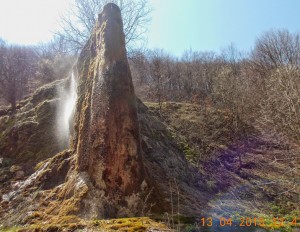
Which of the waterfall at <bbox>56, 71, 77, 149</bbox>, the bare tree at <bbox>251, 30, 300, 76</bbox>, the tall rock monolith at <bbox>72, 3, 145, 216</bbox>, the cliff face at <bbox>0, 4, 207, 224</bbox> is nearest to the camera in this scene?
the cliff face at <bbox>0, 4, 207, 224</bbox>

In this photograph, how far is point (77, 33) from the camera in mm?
26750

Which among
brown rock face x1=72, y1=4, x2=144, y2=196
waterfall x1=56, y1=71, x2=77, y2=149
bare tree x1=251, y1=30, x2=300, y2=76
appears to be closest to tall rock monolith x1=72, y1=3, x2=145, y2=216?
brown rock face x1=72, y1=4, x2=144, y2=196

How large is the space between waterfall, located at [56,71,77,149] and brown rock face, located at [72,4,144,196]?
2533mm

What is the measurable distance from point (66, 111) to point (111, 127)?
18.8 feet

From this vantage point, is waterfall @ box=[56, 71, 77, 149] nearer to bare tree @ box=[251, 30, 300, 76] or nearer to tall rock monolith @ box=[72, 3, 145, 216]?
tall rock monolith @ box=[72, 3, 145, 216]

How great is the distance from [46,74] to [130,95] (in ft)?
71.5

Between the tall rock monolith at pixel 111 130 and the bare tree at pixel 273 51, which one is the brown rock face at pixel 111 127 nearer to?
the tall rock monolith at pixel 111 130

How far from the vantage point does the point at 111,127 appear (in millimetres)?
7285

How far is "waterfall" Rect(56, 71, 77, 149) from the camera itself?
11273mm

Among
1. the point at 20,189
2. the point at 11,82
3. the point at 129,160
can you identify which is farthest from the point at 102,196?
the point at 11,82

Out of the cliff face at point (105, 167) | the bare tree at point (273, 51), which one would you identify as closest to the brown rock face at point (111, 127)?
the cliff face at point (105, 167)

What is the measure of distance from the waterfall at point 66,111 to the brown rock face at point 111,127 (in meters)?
2.53

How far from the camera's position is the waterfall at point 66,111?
11.3m

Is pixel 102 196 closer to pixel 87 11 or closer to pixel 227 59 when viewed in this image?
pixel 87 11
